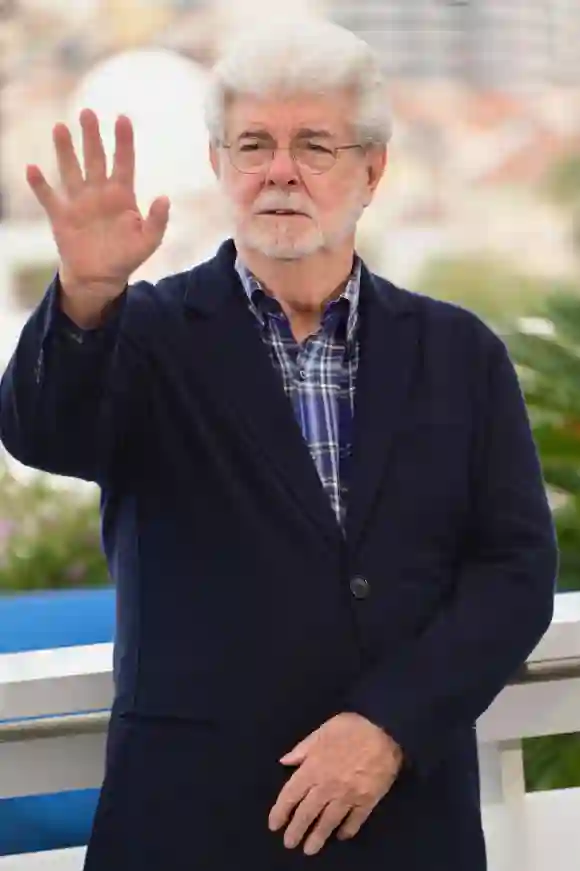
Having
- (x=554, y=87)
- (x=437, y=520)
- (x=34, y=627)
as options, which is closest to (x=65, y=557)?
(x=34, y=627)

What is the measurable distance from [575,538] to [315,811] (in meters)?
1.77

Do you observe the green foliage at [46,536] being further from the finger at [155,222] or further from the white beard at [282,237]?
the finger at [155,222]

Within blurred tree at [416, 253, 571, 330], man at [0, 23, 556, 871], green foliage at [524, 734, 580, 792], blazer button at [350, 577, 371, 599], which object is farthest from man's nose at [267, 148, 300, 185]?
blurred tree at [416, 253, 571, 330]

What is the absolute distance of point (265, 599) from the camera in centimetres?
105

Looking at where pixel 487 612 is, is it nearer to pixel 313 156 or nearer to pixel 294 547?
pixel 294 547

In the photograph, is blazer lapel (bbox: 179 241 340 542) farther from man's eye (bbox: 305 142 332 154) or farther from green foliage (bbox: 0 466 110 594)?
green foliage (bbox: 0 466 110 594)

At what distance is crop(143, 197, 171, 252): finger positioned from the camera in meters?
0.93

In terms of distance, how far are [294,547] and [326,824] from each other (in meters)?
0.27

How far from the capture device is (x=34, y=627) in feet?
4.86

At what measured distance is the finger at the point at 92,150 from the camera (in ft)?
2.92

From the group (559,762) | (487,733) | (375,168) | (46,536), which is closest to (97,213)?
(375,168)

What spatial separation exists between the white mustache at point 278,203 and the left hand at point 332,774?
0.50 m

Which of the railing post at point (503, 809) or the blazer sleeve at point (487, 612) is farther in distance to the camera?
the railing post at point (503, 809)

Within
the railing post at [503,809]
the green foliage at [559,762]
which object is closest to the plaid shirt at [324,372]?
the railing post at [503,809]
